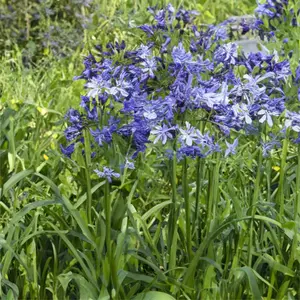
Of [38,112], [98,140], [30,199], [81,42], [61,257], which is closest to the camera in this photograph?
[98,140]

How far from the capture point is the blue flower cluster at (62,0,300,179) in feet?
6.41

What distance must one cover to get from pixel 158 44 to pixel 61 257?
2.92ft

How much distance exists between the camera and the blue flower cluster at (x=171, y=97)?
77.0 inches

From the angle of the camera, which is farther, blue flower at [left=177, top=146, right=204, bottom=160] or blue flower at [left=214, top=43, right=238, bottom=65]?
blue flower at [left=214, top=43, right=238, bottom=65]

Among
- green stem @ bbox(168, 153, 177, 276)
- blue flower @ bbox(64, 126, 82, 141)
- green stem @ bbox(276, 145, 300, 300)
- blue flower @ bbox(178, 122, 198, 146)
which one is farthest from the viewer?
green stem @ bbox(276, 145, 300, 300)

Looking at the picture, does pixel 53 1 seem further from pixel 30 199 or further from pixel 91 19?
pixel 30 199

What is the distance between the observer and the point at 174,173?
2115 mm

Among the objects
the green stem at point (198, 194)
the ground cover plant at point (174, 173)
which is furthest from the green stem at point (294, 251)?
the green stem at point (198, 194)

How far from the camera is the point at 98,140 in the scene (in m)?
1.99

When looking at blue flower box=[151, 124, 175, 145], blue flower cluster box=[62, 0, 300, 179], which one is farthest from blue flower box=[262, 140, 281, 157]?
blue flower box=[151, 124, 175, 145]

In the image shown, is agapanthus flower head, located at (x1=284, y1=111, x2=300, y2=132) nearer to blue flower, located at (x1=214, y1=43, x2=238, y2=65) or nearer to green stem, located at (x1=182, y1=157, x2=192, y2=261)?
blue flower, located at (x1=214, y1=43, x2=238, y2=65)

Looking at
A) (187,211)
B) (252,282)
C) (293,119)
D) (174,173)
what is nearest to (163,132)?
(174,173)

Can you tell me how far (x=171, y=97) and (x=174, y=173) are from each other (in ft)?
0.92

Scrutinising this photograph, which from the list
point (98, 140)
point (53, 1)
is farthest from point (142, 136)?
point (53, 1)
